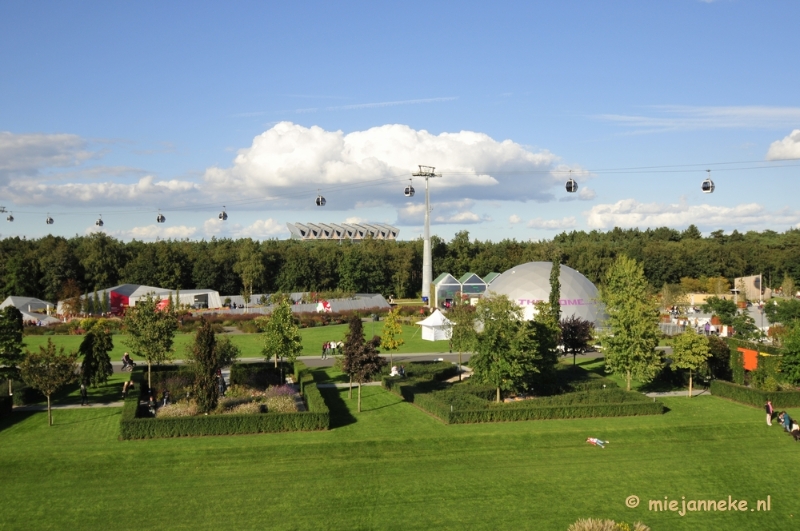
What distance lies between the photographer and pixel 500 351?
3064 cm

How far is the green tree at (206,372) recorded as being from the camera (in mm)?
28078

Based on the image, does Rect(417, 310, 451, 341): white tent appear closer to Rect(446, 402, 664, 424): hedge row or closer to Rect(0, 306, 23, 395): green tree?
Rect(446, 402, 664, 424): hedge row

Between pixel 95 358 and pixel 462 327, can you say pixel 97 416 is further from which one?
pixel 462 327

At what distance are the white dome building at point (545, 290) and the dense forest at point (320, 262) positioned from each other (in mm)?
34021

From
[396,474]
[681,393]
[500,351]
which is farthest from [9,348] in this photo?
[681,393]

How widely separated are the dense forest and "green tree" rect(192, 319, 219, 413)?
197 feet

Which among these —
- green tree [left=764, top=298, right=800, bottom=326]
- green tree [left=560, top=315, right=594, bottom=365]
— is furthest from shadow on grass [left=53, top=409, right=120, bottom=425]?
green tree [left=764, top=298, right=800, bottom=326]

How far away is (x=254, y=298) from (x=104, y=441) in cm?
5844

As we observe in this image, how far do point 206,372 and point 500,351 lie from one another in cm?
1261

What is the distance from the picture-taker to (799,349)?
3341cm

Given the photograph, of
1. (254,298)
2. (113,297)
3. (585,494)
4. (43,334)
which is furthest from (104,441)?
(254,298)

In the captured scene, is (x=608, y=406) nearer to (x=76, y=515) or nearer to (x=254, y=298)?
(x=76, y=515)

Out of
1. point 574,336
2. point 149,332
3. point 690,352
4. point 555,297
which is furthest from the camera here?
point 555,297

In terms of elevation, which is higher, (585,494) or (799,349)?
(799,349)
